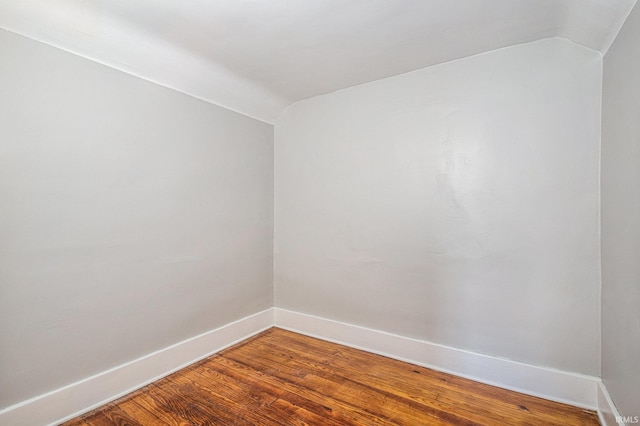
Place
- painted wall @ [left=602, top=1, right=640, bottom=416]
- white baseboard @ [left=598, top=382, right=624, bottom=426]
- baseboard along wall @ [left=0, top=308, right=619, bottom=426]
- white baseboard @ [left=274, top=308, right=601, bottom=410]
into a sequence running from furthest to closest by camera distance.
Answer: white baseboard @ [left=274, top=308, right=601, bottom=410], baseboard along wall @ [left=0, top=308, right=619, bottom=426], white baseboard @ [left=598, top=382, right=624, bottom=426], painted wall @ [left=602, top=1, right=640, bottom=416]

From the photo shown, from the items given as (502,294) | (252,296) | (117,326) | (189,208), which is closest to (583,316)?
(502,294)

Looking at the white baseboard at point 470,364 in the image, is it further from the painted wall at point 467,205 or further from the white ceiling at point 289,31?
the white ceiling at point 289,31

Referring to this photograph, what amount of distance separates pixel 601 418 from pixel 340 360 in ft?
5.12

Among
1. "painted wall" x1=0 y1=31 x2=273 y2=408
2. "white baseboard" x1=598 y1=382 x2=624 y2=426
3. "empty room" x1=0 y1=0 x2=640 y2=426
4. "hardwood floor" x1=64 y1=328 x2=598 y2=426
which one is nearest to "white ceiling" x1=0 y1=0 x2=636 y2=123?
"empty room" x1=0 y1=0 x2=640 y2=426

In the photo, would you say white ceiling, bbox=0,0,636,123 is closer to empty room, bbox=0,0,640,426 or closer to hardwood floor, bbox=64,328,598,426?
empty room, bbox=0,0,640,426

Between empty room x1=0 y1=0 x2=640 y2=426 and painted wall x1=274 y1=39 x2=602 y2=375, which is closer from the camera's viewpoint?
Result: empty room x1=0 y1=0 x2=640 y2=426

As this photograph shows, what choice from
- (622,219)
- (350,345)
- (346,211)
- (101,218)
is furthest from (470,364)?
(101,218)

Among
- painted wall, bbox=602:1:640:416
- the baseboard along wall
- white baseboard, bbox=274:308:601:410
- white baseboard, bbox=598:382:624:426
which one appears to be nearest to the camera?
painted wall, bbox=602:1:640:416

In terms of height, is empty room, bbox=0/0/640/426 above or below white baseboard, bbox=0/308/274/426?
above

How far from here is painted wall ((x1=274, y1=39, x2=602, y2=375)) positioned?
5.81 feet

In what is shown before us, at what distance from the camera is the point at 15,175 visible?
58.6 inches

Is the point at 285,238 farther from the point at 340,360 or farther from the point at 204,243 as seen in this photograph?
the point at 340,360

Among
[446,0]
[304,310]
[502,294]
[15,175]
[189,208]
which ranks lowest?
[304,310]

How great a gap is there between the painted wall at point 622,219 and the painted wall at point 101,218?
2544 millimetres
